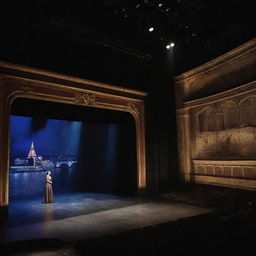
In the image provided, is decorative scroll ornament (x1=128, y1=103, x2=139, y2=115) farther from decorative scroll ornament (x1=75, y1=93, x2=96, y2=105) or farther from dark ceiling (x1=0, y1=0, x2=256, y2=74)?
dark ceiling (x1=0, y1=0, x2=256, y2=74)

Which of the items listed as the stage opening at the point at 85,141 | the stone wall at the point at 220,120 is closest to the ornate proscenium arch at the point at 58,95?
the stage opening at the point at 85,141

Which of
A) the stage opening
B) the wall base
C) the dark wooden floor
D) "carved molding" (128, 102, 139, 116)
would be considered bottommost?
the dark wooden floor

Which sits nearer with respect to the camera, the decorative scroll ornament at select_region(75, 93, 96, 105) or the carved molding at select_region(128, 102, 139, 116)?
the decorative scroll ornament at select_region(75, 93, 96, 105)

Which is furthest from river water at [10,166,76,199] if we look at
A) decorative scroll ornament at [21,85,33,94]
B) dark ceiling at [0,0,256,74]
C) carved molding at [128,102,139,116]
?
dark ceiling at [0,0,256,74]

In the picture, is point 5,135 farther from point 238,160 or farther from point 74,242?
point 238,160

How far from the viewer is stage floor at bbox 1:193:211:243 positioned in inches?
156

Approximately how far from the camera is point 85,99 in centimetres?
667

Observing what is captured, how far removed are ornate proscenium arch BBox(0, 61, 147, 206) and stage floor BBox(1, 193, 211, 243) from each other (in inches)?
34.2

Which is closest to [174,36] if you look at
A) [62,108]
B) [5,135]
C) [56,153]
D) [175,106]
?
[175,106]

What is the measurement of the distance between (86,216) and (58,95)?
124 inches

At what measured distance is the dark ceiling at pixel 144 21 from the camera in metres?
5.43

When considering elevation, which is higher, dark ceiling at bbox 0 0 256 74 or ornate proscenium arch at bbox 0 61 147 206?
dark ceiling at bbox 0 0 256 74

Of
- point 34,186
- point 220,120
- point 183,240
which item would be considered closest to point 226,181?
point 220,120

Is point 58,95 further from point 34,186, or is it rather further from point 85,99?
point 34,186
